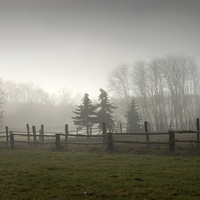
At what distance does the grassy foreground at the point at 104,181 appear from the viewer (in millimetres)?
7633

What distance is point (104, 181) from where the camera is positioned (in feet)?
30.3

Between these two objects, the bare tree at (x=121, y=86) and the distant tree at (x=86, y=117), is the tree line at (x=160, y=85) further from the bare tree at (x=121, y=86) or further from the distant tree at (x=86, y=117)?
the distant tree at (x=86, y=117)

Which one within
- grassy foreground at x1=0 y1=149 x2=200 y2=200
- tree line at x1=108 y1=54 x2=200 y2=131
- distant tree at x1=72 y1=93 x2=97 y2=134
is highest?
tree line at x1=108 y1=54 x2=200 y2=131

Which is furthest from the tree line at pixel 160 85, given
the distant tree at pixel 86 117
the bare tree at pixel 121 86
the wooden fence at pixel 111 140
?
the wooden fence at pixel 111 140

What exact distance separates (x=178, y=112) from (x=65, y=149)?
43172mm

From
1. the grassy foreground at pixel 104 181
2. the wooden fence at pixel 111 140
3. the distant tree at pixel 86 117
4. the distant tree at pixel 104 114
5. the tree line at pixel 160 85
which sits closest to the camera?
the grassy foreground at pixel 104 181

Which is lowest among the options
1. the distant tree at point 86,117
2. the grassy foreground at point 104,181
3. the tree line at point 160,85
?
the grassy foreground at point 104,181

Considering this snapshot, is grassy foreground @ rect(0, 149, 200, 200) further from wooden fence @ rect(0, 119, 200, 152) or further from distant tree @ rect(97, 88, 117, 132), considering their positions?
distant tree @ rect(97, 88, 117, 132)

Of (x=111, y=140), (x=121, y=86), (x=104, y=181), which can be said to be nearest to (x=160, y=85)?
(x=121, y=86)

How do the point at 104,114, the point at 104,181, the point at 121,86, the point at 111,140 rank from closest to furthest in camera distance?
the point at 104,181 < the point at 111,140 < the point at 104,114 < the point at 121,86

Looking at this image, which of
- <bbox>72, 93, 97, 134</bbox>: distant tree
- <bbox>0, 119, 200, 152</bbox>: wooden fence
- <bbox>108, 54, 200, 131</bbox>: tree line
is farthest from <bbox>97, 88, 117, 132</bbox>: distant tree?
<bbox>108, 54, 200, 131</bbox>: tree line

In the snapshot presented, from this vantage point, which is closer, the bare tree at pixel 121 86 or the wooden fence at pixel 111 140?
the wooden fence at pixel 111 140

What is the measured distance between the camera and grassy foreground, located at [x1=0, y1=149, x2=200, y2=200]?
7633 millimetres

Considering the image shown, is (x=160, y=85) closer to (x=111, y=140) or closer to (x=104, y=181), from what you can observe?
(x=111, y=140)
